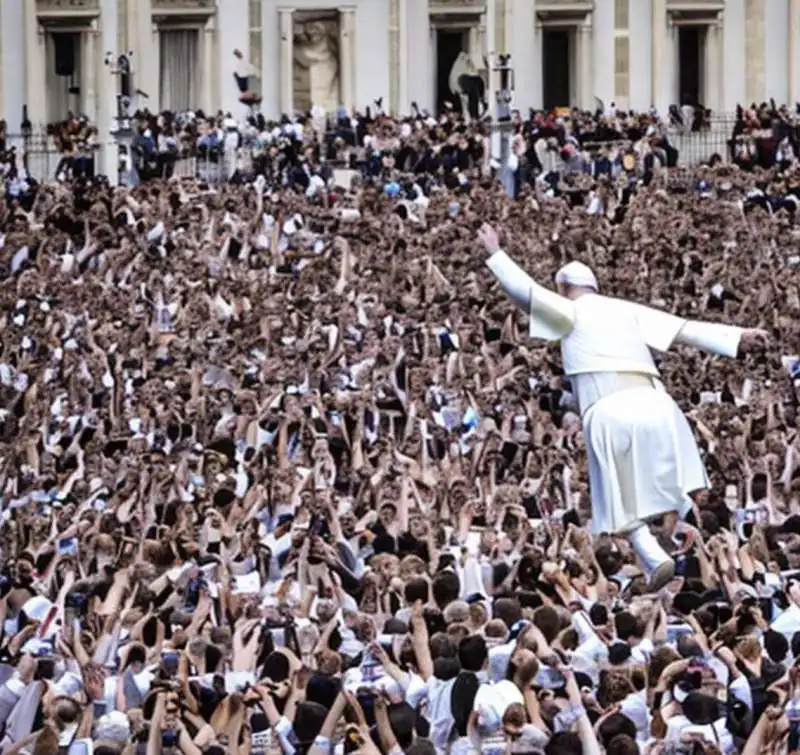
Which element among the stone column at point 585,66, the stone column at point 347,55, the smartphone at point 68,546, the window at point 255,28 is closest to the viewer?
the smartphone at point 68,546

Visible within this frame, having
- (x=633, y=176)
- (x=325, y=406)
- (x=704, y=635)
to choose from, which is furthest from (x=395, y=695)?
(x=633, y=176)

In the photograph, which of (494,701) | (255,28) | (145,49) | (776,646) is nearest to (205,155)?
(145,49)

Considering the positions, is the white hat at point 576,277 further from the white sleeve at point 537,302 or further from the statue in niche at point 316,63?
the statue in niche at point 316,63

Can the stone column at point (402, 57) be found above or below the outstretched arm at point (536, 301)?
above

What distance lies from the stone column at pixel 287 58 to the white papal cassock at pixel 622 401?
157 ft

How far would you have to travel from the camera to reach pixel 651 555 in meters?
22.3

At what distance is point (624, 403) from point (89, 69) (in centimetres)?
4687

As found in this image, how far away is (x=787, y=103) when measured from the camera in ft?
247

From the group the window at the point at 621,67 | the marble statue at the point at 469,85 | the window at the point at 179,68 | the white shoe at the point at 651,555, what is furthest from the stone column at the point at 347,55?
the white shoe at the point at 651,555

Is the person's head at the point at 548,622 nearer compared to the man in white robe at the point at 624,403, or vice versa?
the person's head at the point at 548,622

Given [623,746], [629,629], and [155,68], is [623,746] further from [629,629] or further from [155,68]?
[155,68]

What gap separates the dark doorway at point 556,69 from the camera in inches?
2923

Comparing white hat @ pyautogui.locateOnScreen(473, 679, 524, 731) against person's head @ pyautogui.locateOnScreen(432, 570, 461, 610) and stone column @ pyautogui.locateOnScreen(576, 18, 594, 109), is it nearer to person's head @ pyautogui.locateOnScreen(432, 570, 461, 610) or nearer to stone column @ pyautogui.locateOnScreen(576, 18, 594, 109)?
person's head @ pyautogui.locateOnScreen(432, 570, 461, 610)

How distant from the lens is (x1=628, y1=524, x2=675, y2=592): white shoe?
21.7 metres
